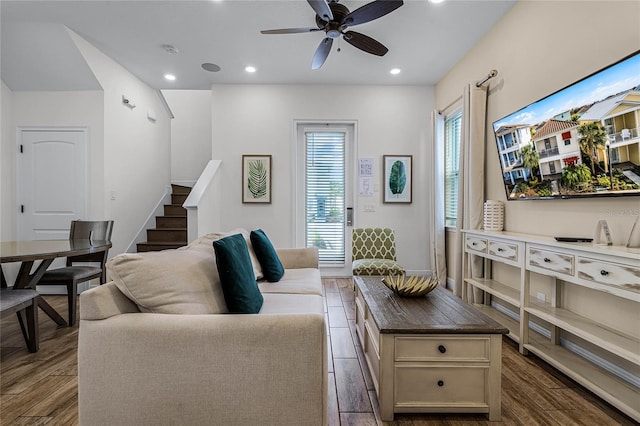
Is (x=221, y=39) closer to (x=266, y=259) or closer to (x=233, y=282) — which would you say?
(x=266, y=259)

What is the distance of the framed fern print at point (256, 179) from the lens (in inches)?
186

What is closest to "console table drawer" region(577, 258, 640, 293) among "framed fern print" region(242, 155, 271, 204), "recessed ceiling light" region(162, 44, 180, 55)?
"framed fern print" region(242, 155, 271, 204)

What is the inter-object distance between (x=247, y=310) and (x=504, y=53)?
333cm

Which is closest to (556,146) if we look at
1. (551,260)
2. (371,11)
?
(551,260)

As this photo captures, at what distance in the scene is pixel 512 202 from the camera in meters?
2.96

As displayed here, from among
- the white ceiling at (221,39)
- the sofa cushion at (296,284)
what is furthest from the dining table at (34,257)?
the white ceiling at (221,39)

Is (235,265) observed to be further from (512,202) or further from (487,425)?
(512,202)

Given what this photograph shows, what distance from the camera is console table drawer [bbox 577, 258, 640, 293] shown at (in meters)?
1.52

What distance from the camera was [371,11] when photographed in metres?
2.35

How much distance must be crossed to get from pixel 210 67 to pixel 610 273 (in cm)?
456

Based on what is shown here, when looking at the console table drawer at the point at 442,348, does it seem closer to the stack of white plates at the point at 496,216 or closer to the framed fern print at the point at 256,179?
the stack of white plates at the point at 496,216

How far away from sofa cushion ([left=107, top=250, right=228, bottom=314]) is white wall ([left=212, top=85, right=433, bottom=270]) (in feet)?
10.7

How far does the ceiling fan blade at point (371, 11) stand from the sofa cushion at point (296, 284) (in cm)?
207

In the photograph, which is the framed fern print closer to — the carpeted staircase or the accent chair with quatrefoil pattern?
the carpeted staircase
